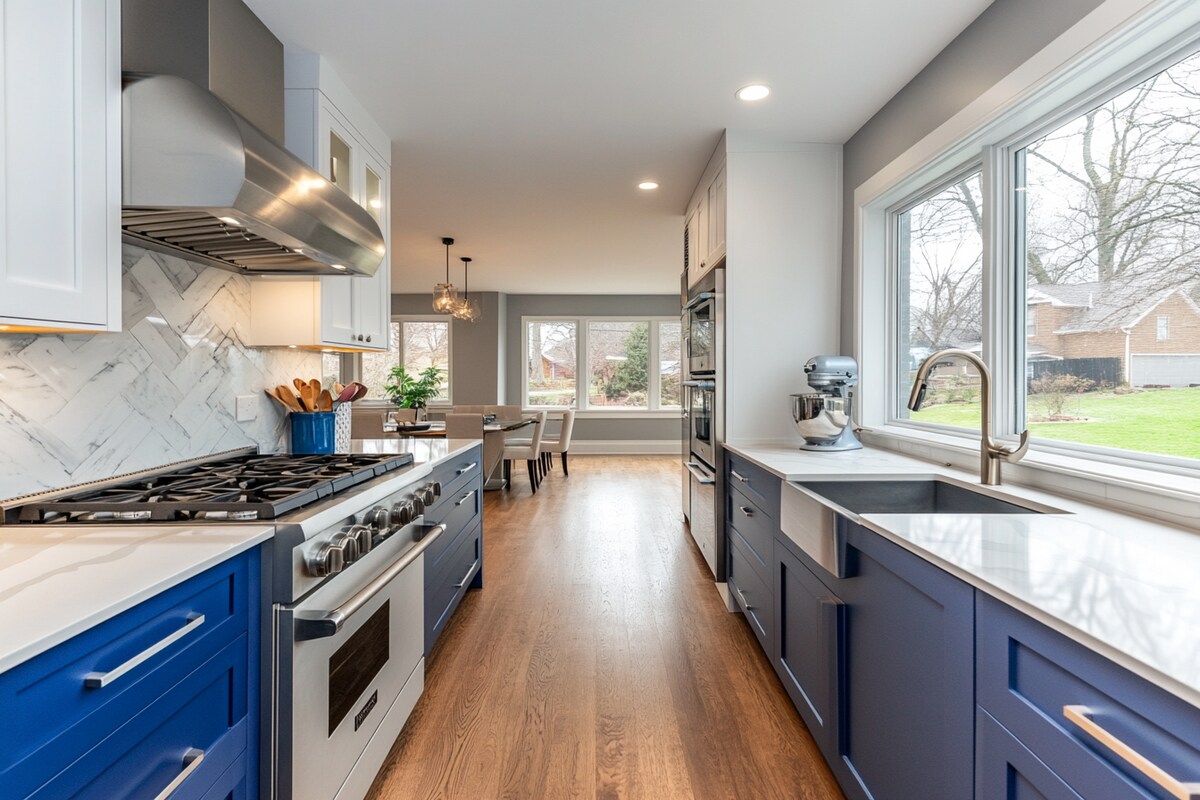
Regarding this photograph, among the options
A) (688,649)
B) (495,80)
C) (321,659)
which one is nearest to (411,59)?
(495,80)

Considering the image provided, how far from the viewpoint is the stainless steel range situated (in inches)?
49.9

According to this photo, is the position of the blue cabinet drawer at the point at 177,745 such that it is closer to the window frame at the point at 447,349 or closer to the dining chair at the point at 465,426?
the dining chair at the point at 465,426

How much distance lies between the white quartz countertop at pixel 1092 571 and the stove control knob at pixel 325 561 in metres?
1.20

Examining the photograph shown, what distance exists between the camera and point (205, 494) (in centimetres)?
144

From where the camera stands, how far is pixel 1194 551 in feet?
3.74

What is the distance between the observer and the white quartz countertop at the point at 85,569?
0.76 m

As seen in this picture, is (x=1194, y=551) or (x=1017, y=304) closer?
(x=1194, y=551)

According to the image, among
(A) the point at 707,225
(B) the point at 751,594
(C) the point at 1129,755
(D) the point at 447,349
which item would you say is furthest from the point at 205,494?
(D) the point at 447,349

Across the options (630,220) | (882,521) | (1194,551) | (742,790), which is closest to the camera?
(1194,551)

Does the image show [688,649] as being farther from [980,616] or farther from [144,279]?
[144,279]

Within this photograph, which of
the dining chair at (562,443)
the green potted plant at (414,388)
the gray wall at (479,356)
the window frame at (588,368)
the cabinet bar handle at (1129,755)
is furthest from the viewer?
the window frame at (588,368)

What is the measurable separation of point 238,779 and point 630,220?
442 cm

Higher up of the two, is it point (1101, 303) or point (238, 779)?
point (1101, 303)

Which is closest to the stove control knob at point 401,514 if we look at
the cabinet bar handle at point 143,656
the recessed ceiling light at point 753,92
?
the cabinet bar handle at point 143,656
